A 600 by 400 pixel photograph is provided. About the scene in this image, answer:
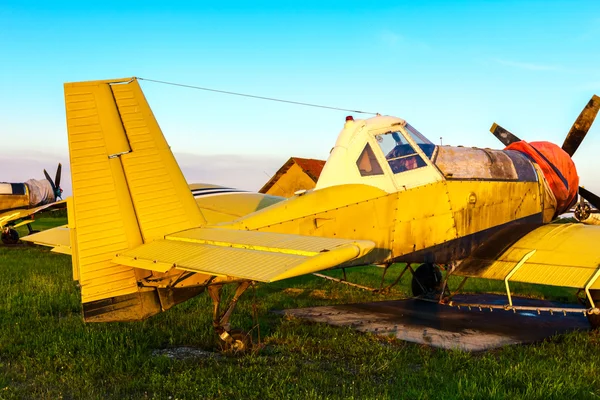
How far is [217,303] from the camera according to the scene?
6.53 metres

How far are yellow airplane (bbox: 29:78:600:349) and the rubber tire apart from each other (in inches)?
0.7

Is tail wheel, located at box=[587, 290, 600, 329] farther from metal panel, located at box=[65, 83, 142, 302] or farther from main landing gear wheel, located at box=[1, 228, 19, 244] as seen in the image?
main landing gear wheel, located at box=[1, 228, 19, 244]

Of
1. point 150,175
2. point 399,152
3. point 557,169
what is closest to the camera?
point 150,175

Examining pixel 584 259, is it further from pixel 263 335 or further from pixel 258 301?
pixel 258 301

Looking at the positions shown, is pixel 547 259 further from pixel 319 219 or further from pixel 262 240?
pixel 262 240

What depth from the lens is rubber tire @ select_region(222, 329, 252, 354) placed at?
6703 mm

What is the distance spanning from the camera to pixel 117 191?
6.18 metres

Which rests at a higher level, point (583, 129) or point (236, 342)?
point (583, 129)

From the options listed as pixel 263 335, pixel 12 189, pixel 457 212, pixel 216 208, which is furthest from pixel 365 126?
pixel 12 189

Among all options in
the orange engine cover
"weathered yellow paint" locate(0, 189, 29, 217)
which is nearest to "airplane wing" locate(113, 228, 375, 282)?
the orange engine cover

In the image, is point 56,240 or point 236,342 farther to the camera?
point 56,240

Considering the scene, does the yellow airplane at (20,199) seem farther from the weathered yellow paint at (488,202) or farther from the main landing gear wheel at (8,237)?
the weathered yellow paint at (488,202)

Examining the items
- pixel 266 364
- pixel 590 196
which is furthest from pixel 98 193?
pixel 590 196

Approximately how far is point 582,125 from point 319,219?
8.07 meters
